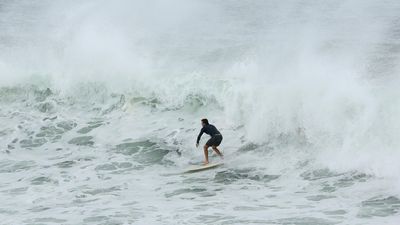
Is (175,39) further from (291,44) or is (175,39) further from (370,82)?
(370,82)

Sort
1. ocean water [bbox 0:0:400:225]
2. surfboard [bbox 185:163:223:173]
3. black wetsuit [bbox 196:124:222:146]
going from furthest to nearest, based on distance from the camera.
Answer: black wetsuit [bbox 196:124:222:146] → surfboard [bbox 185:163:223:173] → ocean water [bbox 0:0:400:225]

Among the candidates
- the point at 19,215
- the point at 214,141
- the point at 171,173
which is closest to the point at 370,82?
the point at 214,141

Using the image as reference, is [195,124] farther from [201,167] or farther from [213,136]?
[201,167]

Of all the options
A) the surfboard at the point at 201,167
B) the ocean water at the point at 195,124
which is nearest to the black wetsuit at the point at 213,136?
the ocean water at the point at 195,124

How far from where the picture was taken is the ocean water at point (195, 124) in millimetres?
13805

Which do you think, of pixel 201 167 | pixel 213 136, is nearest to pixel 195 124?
pixel 213 136

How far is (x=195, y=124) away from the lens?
803 inches

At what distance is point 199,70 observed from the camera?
25406 millimetres

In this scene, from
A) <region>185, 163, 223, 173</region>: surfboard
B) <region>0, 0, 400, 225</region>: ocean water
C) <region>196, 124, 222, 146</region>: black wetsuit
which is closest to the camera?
<region>0, 0, 400, 225</region>: ocean water

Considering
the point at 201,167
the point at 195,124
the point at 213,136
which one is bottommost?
the point at 201,167

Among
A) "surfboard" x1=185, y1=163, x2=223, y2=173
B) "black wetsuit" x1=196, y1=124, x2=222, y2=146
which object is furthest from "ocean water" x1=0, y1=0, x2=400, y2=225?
"black wetsuit" x1=196, y1=124, x2=222, y2=146

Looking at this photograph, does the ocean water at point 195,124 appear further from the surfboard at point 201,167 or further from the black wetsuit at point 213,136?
the black wetsuit at point 213,136

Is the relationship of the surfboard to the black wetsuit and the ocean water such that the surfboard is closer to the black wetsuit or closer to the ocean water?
the ocean water

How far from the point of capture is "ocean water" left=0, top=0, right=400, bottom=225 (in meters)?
13.8
